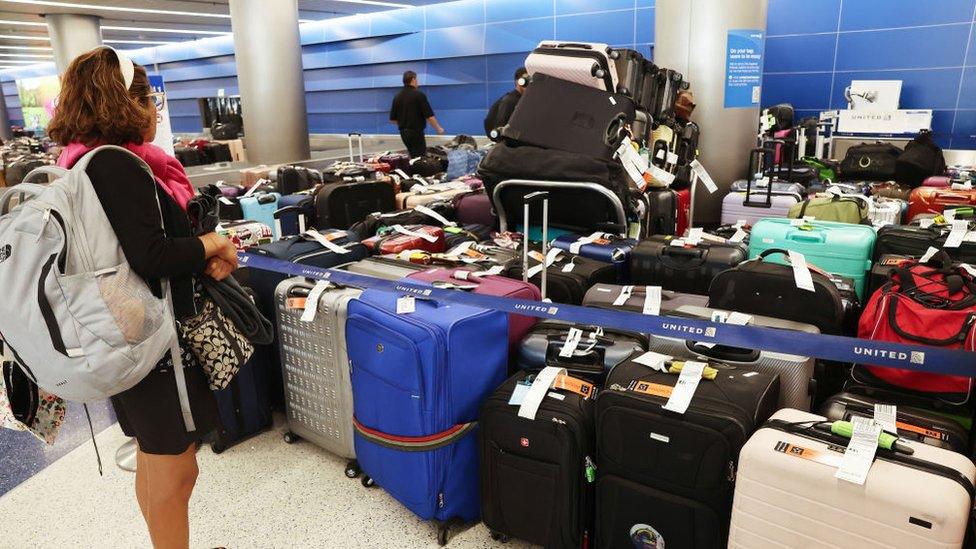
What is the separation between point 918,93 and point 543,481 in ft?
26.6

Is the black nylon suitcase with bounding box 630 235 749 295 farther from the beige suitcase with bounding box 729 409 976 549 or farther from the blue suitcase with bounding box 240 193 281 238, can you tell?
the blue suitcase with bounding box 240 193 281 238

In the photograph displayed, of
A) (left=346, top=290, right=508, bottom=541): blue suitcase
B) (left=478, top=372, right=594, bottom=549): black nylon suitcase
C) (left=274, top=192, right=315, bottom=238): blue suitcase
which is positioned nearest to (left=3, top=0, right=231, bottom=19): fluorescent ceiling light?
(left=274, top=192, right=315, bottom=238): blue suitcase

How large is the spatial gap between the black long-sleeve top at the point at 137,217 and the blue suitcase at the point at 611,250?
6.72ft

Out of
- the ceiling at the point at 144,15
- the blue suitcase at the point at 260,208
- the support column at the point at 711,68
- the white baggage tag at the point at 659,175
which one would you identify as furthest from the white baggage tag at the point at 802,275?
the ceiling at the point at 144,15

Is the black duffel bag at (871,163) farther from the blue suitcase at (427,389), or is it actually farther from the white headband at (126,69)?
the white headband at (126,69)

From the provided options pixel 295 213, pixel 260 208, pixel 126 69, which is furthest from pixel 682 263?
pixel 260 208

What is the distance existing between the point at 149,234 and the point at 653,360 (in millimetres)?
1416

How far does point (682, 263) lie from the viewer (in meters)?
3.00

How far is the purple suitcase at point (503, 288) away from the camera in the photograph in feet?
7.86

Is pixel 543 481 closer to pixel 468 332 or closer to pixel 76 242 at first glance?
pixel 468 332

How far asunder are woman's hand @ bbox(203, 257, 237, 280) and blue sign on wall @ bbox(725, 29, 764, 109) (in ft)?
16.3

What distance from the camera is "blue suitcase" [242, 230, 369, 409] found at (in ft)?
9.57

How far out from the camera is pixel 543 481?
1971 mm

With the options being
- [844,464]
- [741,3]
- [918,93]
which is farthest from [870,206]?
[918,93]
